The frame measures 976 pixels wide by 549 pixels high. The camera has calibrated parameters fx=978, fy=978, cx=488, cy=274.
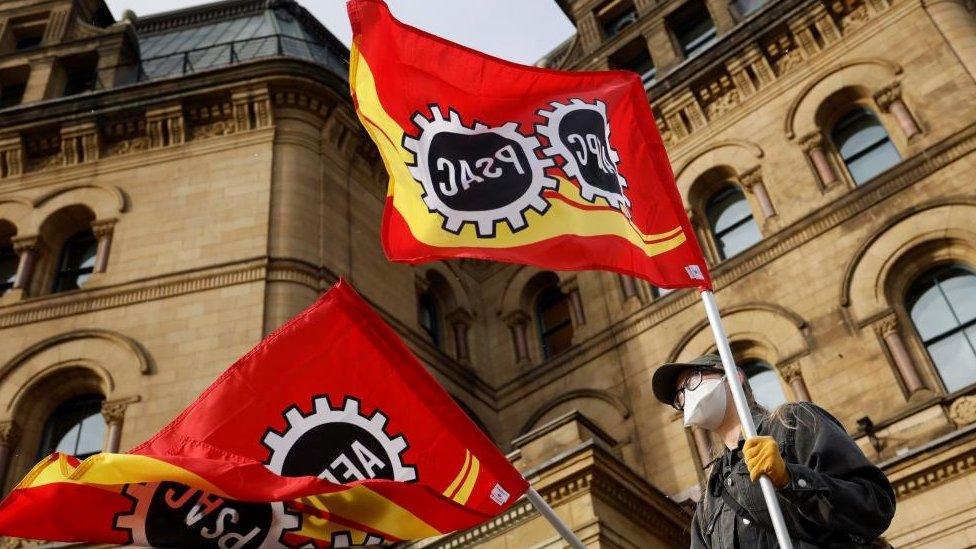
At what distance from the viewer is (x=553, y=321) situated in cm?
2105

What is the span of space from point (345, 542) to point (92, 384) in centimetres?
1007

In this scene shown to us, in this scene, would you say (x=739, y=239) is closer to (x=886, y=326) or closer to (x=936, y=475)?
(x=886, y=326)

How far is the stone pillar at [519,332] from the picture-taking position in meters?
20.4

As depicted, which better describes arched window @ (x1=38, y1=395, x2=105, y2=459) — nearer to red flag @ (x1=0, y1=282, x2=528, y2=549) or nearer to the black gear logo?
red flag @ (x1=0, y1=282, x2=528, y2=549)

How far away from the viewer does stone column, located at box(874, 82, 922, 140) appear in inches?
650

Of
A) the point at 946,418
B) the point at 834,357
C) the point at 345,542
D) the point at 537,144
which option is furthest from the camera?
the point at 834,357

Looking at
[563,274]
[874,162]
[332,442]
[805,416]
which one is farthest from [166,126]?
[805,416]

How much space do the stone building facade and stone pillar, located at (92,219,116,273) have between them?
64 mm

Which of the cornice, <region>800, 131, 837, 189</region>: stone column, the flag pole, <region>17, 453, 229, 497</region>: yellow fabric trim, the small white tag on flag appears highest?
<region>800, 131, 837, 189</region>: stone column

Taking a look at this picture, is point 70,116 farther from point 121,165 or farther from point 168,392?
point 168,392

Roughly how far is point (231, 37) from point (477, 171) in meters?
18.4

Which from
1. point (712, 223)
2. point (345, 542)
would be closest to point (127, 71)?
point (712, 223)

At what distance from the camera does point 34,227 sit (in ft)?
60.0

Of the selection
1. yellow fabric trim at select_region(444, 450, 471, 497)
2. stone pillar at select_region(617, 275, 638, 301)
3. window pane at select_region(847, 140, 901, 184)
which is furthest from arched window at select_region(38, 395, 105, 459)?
window pane at select_region(847, 140, 901, 184)
